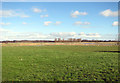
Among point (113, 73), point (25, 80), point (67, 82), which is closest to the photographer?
point (67, 82)

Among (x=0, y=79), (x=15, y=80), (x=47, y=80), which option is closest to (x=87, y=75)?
(x=47, y=80)

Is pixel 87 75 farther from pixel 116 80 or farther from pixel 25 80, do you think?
pixel 25 80

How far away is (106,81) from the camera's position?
32.3 feet

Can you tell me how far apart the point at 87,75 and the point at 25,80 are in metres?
5.50

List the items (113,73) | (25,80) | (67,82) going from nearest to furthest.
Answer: (67,82)
(25,80)
(113,73)

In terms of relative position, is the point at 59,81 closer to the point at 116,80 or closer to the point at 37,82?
the point at 37,82

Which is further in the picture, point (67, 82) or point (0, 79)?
point (0, 79)

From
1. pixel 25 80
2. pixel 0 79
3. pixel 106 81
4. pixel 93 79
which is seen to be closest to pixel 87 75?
pixel 93 79

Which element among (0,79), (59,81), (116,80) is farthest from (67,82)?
(0,79)

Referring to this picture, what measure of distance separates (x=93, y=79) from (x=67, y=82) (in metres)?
2.23

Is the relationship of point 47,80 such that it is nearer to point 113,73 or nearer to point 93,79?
point 93,79

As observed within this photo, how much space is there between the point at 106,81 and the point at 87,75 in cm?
177

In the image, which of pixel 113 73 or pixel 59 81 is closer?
pixel 59 81

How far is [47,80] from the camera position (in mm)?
10211
